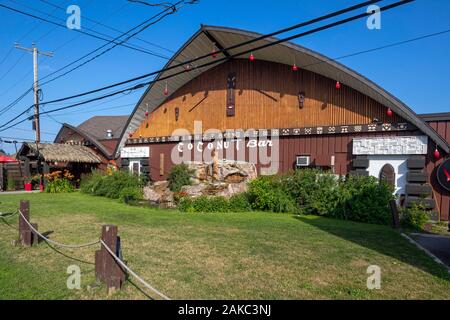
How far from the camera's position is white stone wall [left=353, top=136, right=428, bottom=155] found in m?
11.6

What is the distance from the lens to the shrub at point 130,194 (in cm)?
1537

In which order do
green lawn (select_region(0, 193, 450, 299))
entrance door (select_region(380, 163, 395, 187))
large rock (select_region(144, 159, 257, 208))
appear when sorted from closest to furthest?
green lawn (select_region(0, 193, 450, 299))
entrance door (select_region(380, 163, 395, 187))
large rock (select_region(144, 159, 257, 208))

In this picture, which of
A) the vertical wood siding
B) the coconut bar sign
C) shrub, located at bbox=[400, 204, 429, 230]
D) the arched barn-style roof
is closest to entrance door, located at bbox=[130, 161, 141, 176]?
the vertical wood siding

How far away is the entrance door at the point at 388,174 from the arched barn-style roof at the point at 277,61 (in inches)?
74.2

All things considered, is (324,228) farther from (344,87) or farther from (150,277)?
(344,87)

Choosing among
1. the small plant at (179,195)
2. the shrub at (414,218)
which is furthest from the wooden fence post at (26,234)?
the shrub at (414,218)

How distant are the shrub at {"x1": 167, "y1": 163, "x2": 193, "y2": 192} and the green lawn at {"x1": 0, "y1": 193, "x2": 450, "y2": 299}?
506 centimetres

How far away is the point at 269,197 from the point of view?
12.7 m

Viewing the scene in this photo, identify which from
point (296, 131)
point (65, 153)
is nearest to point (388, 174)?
point (296, 131)

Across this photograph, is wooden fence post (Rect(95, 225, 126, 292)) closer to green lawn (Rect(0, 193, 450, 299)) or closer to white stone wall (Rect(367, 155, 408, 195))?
green lawn (Rect(0, 193, 450, 299))

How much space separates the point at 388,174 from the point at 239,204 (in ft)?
19.9

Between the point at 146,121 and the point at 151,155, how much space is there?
2.42 m

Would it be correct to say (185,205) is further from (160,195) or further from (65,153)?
(65,153)

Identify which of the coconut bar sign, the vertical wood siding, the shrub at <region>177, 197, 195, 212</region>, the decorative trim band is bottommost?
the shrub at <region>177, 197, 195, 212</region>
